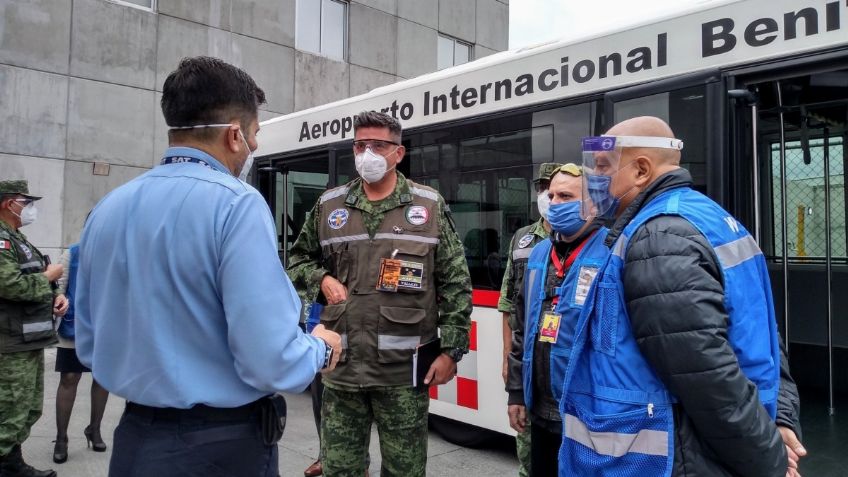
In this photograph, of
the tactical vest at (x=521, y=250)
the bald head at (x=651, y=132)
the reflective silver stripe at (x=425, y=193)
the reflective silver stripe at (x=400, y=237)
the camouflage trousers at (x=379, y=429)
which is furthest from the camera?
the tactical vest at (x=521, y=250)

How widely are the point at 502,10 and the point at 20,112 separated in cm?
1237

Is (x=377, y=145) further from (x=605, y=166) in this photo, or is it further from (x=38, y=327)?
(x=38, y=327)

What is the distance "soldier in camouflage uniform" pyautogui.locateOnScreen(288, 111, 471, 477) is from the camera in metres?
2.83

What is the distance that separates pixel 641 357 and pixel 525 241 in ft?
6.28

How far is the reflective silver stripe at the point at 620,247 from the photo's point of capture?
1.72 metres

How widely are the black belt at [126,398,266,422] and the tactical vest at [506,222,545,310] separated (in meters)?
2.01

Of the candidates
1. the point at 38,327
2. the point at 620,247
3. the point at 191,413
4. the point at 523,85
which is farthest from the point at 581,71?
the point at 38,327

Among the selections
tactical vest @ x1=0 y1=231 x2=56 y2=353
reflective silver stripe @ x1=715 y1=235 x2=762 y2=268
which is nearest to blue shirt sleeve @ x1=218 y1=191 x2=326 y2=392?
reflective silver stripe @ x1=715 y1=235 x2=762 y2=268

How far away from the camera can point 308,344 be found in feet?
5.47

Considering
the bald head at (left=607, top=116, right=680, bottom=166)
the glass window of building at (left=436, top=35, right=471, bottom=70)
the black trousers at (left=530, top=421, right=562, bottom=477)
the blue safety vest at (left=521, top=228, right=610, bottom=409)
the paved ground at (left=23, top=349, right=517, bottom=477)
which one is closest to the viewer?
the bald head at (left=607, top=116, right=680, bottom=166)

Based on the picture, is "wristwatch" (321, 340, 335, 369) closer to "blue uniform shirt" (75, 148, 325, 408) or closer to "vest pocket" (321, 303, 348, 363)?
"blue uniform shirt" (75, 148, 325, 408)

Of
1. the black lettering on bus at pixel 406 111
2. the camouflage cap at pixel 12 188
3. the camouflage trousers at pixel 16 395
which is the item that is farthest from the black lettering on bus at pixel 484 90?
the camouflage trousers at pixel 16 395

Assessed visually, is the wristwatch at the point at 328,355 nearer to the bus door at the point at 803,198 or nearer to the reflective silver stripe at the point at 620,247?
the reflective silver stripe at the point at 620,247

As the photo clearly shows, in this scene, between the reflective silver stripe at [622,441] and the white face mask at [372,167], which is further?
the white face mask at [372,167]
